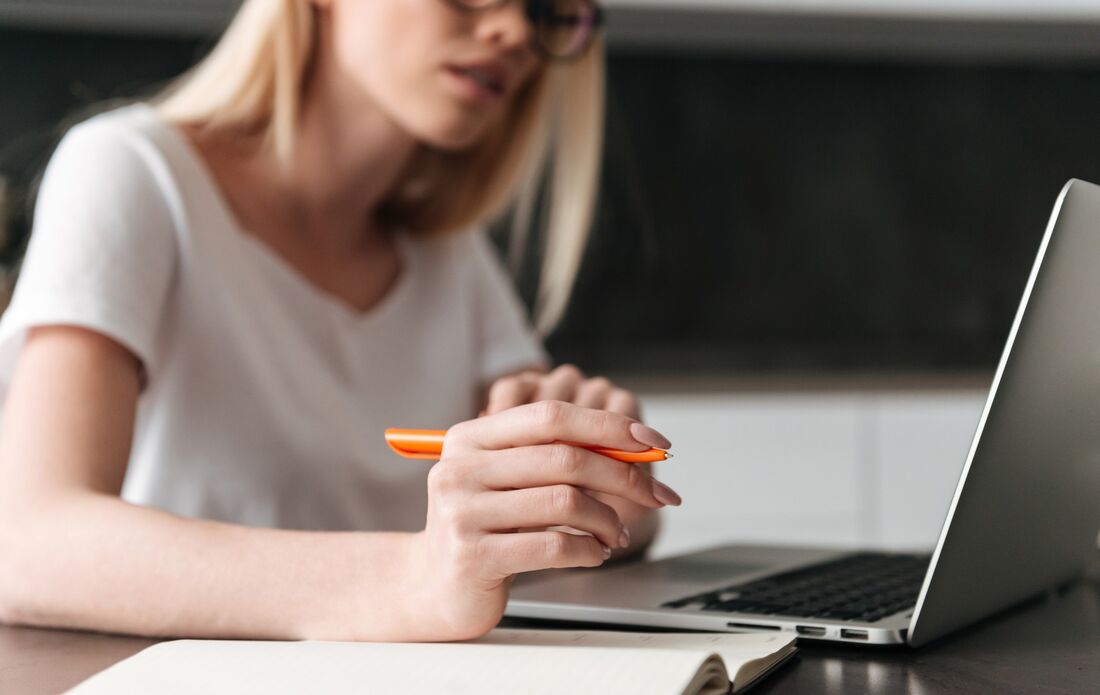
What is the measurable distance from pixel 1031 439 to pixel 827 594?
167mm

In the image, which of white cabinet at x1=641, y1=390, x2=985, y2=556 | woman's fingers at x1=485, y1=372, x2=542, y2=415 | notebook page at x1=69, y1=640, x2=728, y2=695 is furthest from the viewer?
white cabinet at x1=641, y1=390, x2=985, y2=556

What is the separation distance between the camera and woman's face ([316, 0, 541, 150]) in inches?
43.5

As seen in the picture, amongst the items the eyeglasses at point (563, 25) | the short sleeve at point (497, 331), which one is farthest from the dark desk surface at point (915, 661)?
the short sleeve at point (497, 331)

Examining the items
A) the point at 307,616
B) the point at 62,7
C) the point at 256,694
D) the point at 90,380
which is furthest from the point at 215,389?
the point at 62,7

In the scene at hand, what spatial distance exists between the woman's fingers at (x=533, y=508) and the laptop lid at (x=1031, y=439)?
0.55ft

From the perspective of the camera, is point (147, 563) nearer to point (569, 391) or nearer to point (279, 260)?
point (569, 391)

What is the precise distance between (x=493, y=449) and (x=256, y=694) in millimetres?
151

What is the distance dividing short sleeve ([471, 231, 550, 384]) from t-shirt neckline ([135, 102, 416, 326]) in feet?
0.40

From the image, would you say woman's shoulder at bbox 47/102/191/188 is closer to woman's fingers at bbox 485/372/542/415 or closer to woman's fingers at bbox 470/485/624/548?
woman's fingers at bbox 485/372/542/415

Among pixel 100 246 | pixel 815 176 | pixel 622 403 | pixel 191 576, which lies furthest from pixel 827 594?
pixel 815 176

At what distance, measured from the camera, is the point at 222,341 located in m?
1.12

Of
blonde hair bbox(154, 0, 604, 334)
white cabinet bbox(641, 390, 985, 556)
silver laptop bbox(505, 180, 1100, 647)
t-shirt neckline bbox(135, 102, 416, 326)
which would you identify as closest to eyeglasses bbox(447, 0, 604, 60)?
blonde hair bbox(154, 0, 604, 334)

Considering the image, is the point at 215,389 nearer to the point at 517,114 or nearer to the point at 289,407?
the point at 289,407

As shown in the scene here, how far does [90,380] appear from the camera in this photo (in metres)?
0.83
